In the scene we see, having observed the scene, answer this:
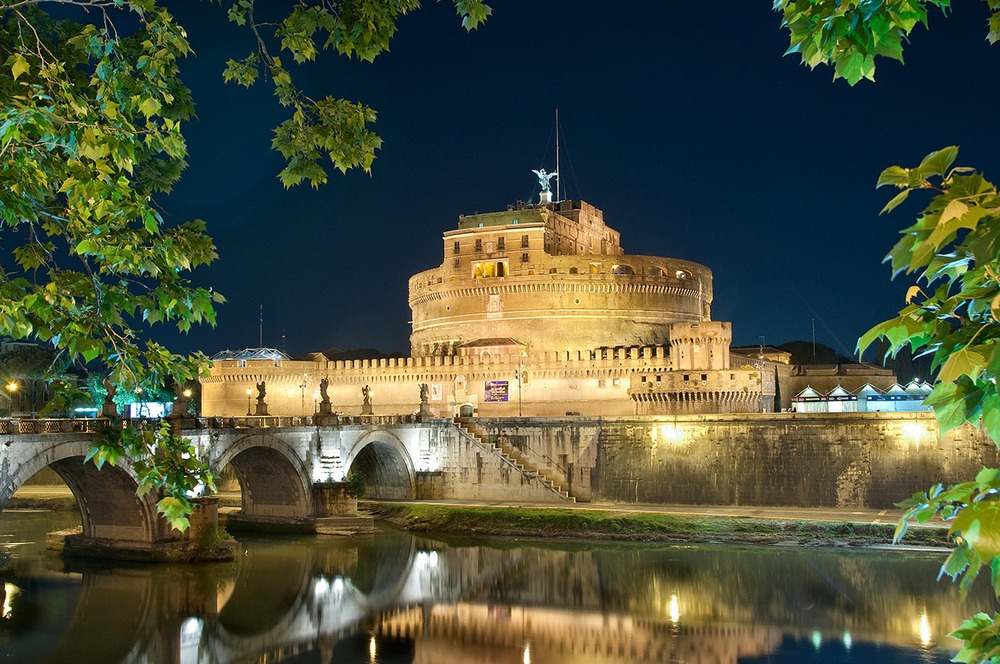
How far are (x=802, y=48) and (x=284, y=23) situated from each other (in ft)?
12.3

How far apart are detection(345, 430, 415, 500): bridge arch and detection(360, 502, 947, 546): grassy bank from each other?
109 inches

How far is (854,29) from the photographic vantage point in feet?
10.6

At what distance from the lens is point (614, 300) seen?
163ft

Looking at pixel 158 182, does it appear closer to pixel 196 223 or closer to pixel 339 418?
pixel 196 223

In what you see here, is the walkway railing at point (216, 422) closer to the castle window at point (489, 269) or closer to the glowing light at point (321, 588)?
the glowing light at point (321, 588)

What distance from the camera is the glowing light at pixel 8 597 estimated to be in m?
20.5

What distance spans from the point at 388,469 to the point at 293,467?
7.17 metres

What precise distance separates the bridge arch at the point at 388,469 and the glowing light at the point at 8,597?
1572cm

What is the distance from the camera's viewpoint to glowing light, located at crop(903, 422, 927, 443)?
31.4 metres

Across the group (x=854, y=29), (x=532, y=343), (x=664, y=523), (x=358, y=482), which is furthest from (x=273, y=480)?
(x=854, y=29)

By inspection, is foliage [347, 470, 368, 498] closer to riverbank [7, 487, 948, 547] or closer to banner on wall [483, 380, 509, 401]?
riverbank [7, 487, 948, 547]

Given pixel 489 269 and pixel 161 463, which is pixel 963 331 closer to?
pixel 161 463

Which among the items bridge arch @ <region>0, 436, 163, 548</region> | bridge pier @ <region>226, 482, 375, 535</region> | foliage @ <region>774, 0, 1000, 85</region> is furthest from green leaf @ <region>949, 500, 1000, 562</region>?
bridge pier @ <region>226, 482, 375, 535</region>

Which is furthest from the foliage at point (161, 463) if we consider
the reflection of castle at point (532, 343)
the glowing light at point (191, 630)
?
the reflection of castle at point (532, 343)
